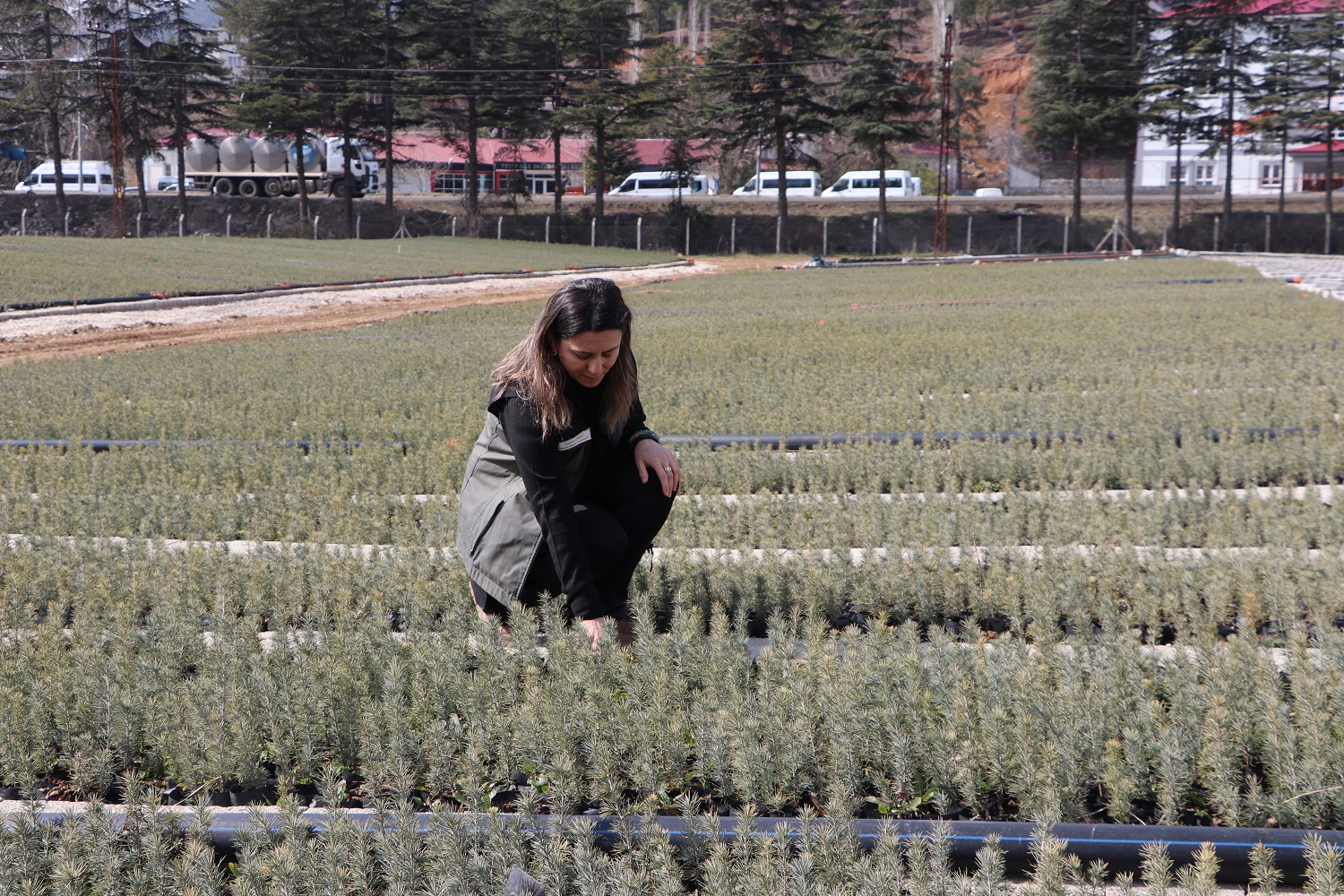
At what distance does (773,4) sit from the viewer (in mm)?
53281

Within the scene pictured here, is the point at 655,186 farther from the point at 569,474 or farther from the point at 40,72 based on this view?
the point at 569,474

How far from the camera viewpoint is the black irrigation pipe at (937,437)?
8.12 meters

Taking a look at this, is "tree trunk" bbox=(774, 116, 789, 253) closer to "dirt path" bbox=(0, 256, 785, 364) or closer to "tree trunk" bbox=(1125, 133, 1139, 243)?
"tree trunk" bbox=(1125, 133, 1139, 243)

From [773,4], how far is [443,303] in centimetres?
3464

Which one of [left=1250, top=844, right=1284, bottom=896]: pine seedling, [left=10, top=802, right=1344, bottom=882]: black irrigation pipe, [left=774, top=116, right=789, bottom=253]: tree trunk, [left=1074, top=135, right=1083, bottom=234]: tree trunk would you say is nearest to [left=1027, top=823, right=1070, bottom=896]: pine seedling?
[left=10, top=802, right=1344, bottom=882]: black irrigation pipe

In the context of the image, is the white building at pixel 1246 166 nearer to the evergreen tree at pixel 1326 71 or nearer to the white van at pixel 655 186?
the evergreen tree at pixel 1326 71

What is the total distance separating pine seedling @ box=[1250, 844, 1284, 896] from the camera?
9.47 ft

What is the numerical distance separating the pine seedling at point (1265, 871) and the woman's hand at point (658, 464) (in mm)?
2308

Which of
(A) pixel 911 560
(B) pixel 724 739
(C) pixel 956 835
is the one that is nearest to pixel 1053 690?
(C) pixel 956 835

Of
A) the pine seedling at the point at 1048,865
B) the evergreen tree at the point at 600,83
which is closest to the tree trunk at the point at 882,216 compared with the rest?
the evergreen tree at the point at 600,83

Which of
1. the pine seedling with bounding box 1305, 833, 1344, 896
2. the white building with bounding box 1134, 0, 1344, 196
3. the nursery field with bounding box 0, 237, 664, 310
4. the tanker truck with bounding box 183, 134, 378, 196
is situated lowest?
the pine seedling with bounding box 1305, 833, 1344, 896

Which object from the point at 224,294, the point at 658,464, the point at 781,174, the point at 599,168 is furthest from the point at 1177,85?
the point at 658,464

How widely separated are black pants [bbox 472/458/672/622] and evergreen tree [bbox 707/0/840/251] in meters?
50.3

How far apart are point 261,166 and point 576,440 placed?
58.9 metres
